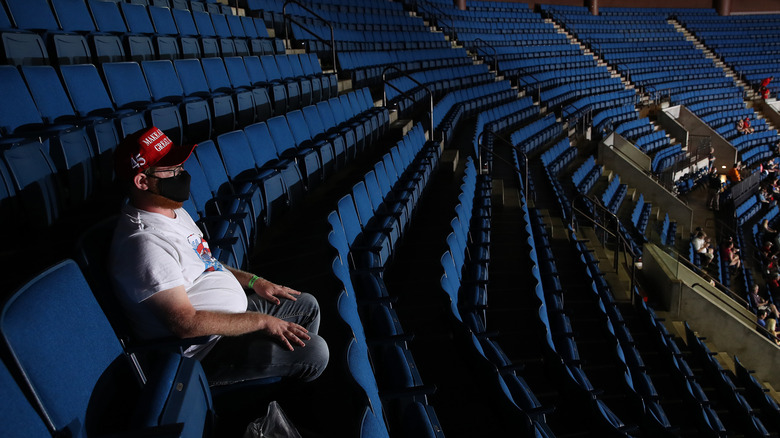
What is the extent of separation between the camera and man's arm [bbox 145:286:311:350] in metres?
0.84

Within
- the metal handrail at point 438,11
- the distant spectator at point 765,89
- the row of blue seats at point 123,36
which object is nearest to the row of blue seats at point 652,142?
the metal handrail at point 438,11

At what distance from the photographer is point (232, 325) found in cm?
90

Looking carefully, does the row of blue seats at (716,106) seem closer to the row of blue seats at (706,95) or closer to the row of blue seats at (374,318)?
the row of blue seats at (706,95)

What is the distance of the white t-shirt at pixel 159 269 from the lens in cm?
84

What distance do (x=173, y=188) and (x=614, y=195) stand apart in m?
5.16

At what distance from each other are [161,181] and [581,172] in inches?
189

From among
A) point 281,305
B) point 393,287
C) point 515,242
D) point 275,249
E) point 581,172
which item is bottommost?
point 581,172

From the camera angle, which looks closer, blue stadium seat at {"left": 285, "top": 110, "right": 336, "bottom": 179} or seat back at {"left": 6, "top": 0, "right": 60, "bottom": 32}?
seat back at {"left": 6, "top": 0, "right": 60, "bottom": 32}

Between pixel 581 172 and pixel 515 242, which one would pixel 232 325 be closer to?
pixel 515 242

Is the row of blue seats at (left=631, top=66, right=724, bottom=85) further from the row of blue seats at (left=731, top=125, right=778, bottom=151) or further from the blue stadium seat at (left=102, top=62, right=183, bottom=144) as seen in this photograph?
the blue stadium seat at (left=102, top=62, right=183, bottom=144)

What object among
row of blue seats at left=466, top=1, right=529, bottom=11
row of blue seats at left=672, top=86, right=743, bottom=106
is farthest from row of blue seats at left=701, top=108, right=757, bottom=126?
row of blue seats at left=466, top=1, right=529, bottom=11

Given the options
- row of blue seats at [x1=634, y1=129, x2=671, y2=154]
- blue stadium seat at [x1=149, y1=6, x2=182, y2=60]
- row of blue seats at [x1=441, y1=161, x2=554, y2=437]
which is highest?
blue stadium seat at [x1=149, y1=6, x2=182, y2=60]

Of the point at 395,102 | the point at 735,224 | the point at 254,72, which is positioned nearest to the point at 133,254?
the point at 254,72

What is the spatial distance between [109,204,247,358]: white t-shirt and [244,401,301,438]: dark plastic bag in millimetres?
180
